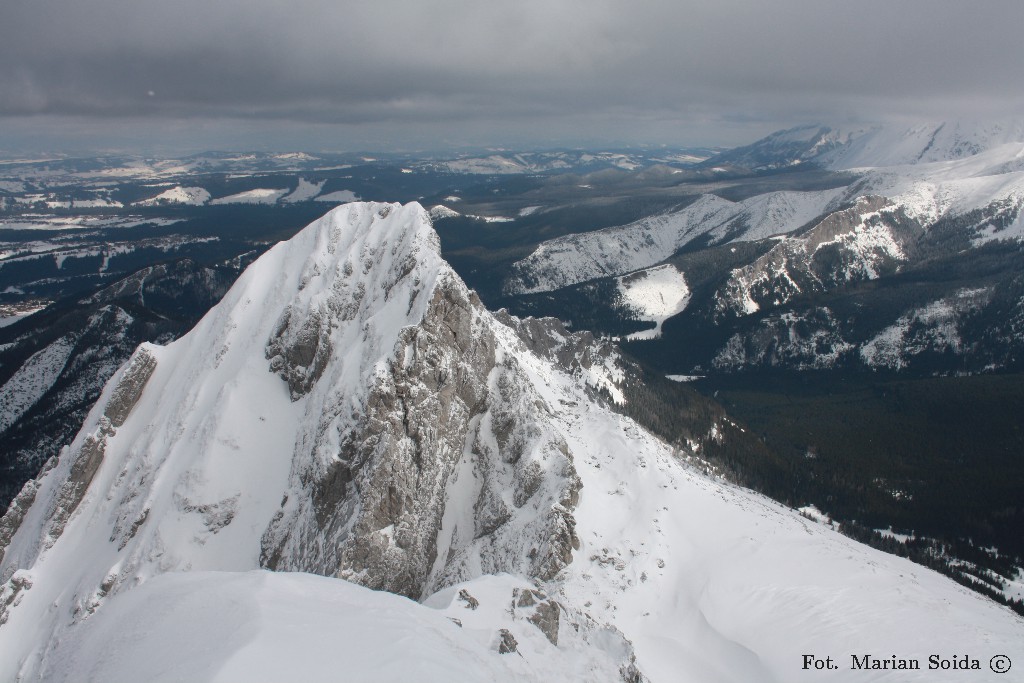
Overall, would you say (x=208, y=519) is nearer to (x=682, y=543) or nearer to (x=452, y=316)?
(x=452, y=316)

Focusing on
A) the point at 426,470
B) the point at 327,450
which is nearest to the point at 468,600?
the point at 426,470

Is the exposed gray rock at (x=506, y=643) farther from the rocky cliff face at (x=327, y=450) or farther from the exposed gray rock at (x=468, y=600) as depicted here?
the rocky cliff face at (x=327, y=450)

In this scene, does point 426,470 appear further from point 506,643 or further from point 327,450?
point 506,643

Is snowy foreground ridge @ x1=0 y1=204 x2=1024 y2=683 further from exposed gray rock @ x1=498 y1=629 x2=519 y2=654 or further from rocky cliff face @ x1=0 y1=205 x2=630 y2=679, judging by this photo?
rocky cliff face @ x1=0 y1=205 x2=630 y2=679

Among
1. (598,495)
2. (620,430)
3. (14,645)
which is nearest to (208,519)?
(14,645)

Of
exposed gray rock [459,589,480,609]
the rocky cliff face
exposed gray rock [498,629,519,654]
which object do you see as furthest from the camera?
the rocky cliff face

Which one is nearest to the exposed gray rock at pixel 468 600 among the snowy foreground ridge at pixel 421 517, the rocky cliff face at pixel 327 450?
the snowy foreground ridge at pixel 421 517

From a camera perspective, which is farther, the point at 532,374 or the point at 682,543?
the point at 532,374

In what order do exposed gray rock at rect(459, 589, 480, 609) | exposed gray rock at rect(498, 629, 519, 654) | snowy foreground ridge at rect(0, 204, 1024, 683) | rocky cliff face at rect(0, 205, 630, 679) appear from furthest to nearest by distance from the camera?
rocky cliff face at rect(0, 205, 630, 679) → snowy foreground ridge at rect(0, 204, 1024, 683) → exposed gray rock at rect(459, 589, 480, 609) → exposed gray rock at rect(498, 629, 519, 654)

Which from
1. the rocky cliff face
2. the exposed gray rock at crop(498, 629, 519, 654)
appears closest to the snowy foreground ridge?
the exposed gray rock at crop(498, 629, 519, 654)
